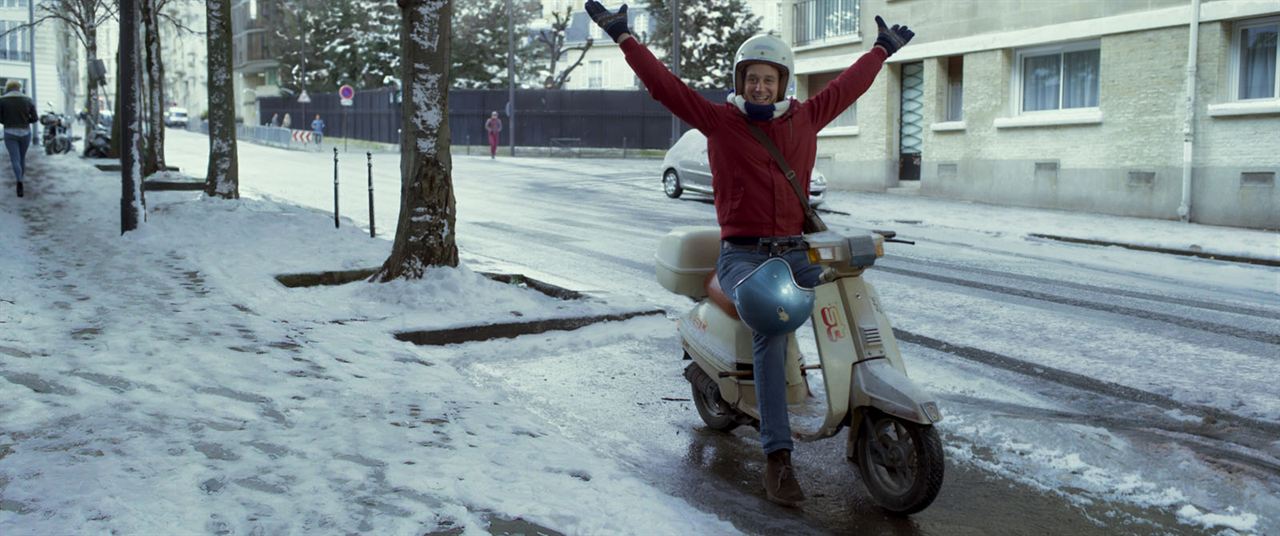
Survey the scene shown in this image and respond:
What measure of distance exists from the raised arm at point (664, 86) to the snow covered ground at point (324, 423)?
147 cm

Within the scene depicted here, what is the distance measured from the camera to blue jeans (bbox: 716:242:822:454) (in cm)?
455

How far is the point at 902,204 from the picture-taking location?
22297 millimetres

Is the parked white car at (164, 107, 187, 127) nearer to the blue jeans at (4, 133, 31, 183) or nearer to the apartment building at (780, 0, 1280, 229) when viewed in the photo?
the apartment building at (780, 0, 1280, 229)

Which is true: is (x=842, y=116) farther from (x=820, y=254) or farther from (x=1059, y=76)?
(x=820, y=254)

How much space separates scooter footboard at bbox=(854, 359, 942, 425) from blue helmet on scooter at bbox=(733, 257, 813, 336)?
0.33m

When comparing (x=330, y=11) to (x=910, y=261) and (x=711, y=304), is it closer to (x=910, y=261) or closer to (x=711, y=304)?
(x=910, y=261)

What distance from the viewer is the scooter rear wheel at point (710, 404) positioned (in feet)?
17.6

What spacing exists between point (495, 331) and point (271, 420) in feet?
9.19

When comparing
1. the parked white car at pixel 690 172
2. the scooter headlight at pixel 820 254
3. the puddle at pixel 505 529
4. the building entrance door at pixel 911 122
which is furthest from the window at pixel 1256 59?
the puddle at pixel 505 529

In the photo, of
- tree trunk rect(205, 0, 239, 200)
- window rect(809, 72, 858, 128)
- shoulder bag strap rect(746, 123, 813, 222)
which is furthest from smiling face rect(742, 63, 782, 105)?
window rect(809, 72, 858, 128)

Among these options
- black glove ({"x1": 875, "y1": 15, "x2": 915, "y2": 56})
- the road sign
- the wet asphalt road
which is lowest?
the wet asphalt road

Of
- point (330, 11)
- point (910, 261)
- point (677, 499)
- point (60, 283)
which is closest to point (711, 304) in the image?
point (677, 499)

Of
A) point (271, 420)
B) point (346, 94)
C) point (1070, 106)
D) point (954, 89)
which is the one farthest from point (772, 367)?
point (346, 94)

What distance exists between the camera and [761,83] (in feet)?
15.1
